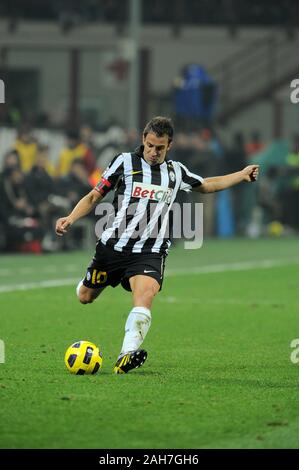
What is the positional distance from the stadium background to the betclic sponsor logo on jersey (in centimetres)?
133

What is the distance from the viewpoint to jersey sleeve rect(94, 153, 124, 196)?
34.7 ft

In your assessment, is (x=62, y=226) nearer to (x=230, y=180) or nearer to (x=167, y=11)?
(x=230, y=180)

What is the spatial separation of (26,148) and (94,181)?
1470 mm

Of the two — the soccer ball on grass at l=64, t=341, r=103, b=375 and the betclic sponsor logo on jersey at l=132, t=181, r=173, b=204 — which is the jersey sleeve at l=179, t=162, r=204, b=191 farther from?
the soccer ball on grass at l=64, t=341, r=103, b=375

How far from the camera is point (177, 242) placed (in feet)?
90.4

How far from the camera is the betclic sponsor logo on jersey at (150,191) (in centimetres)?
1055

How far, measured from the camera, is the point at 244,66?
3966 centimetres

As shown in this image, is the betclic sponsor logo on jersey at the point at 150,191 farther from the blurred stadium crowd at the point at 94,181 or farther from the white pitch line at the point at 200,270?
the blurred stadium crowd at the point at 94,181

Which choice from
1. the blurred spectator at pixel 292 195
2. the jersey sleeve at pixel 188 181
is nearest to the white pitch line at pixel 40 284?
the jersey sleeve at pixel 188 181

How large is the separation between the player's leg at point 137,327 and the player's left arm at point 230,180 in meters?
1.01

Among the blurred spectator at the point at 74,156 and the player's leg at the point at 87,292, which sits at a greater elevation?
the blurred spectator at the point at 74,156

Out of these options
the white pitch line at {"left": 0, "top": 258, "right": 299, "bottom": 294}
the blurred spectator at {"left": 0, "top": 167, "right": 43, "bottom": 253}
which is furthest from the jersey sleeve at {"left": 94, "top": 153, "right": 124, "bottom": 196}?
the blurred spectator at {"left": 0, "top": 167, "right": 43, "bottom": 253}

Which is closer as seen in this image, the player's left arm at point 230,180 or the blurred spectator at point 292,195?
the player's left arm at point 230,180
